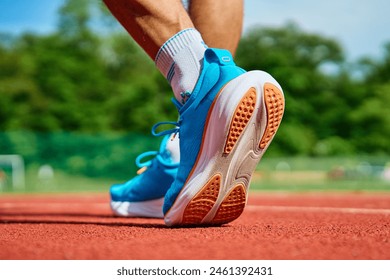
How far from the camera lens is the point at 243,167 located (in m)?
1.47

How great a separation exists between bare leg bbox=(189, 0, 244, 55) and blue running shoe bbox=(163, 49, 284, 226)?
0.38 metres

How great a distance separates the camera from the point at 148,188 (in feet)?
7.11

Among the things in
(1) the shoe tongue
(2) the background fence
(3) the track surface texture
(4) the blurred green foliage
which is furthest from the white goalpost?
(3) the track surface texture

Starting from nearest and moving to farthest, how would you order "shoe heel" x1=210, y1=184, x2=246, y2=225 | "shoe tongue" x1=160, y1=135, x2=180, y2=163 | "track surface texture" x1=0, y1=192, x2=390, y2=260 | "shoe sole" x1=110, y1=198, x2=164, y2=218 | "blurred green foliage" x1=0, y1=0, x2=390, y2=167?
"track surface texture" x1=0, y1=192, x2=390, y2=260 → "shoe heel" x1=210, y1=184, x2=246, y2=225 → "shoe tongue" x1=160, y1=135, x2=180, y2=163 → "shoe sole" x1=110, y1=198, x2=164, y2=218 → "blurred green foliage" x1=0, y1=0, x2=390, y2=167

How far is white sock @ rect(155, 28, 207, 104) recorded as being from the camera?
1.51 metres

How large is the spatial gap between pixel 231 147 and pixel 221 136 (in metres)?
0.04

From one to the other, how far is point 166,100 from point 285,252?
81.0 ft

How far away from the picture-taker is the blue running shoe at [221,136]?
54.7 inches

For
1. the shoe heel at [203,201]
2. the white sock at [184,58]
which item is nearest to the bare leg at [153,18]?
the white sock at [184,58]

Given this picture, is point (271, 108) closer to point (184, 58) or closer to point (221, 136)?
point (221, 136)

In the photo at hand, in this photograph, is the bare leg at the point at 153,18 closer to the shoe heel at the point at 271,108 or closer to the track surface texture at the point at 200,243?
the shoe heel at the point at 271,108

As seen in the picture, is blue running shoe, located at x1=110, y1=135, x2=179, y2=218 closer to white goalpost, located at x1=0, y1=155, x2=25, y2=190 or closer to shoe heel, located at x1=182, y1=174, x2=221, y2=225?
shoe heel, located at x1=182, y1=174, x2=221, y2=225

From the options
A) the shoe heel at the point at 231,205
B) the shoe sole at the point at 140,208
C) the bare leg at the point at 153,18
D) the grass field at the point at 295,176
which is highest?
the bare leg at the point at 153,18

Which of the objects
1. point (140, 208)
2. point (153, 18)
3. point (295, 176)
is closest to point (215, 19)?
point (153, 18)
